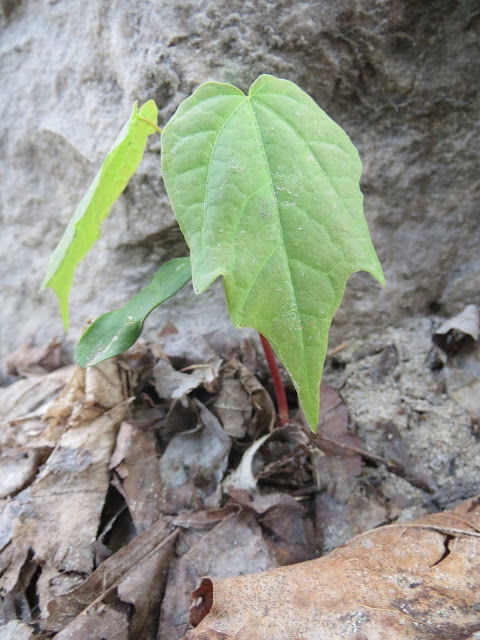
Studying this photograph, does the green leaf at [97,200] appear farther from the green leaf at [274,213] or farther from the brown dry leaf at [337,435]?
the brown dry leaf at [337,435]

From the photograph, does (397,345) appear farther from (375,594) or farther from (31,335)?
(31,335)

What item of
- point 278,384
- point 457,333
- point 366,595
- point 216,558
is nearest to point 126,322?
point 278,384

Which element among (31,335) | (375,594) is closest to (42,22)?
(31,335)

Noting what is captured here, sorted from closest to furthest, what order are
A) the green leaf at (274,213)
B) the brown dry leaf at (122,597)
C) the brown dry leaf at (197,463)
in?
the green leaf at (274,213) → the brown dry leaf at (122,597) → the brown dry leaf at (197,463)

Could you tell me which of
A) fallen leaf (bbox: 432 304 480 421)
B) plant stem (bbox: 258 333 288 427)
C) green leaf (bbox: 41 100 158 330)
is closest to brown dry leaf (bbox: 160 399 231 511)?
plant stem (bbox: 258 333 288 427)

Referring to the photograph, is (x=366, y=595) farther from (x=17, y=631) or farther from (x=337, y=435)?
(x=17, y=631)

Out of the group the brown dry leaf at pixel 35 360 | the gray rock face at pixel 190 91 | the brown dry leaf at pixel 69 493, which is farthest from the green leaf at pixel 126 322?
the brown dry leaf at pixel 35 360

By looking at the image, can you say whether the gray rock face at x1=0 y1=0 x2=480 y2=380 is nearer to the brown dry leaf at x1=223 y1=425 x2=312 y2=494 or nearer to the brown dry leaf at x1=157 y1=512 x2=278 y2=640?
the brown dry leaf at x1=223 y1=425 x2=312 y2=494
